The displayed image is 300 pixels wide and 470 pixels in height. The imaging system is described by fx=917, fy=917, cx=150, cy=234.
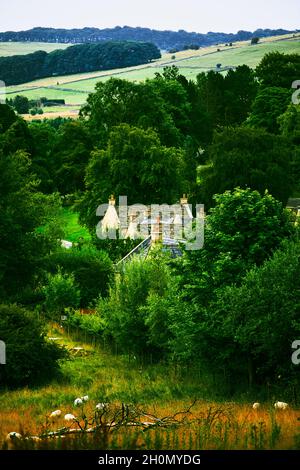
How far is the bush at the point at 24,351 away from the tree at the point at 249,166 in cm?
3315

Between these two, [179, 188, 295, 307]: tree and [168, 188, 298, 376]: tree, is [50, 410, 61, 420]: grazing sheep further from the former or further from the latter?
[179, 188, 295, 307]: tree

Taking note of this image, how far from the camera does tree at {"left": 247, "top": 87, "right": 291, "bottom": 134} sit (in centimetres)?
9175

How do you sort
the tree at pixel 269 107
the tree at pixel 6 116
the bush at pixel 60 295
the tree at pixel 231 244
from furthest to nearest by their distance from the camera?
1. the tree at pixel 269 107
2. the tree at pixel 6 116
3. the bush at pixel 60 295
4. the tree at pixel 231 244

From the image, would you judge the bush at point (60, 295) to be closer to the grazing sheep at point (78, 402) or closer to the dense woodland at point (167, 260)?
the dense woodland at point (167, 260)

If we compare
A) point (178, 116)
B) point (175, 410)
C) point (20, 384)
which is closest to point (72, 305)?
point (20, 384)

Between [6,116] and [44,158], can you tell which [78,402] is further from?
[44,158]

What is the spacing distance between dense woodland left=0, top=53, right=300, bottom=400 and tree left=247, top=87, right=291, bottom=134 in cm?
1012

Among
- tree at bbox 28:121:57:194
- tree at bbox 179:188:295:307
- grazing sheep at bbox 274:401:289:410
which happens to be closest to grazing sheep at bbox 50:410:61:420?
grazing sheep at bbox 274:401:289:410

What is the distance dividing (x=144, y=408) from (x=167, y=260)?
1380cm

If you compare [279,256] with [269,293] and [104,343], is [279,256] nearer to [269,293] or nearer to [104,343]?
[269,293]

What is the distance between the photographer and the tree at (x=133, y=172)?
64688 mm

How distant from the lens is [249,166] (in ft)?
210

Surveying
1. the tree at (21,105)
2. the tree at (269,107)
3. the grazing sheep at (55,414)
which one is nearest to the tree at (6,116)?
the tree at (269,107)

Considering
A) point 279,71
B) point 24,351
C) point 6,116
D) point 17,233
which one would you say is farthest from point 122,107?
point 24,351
